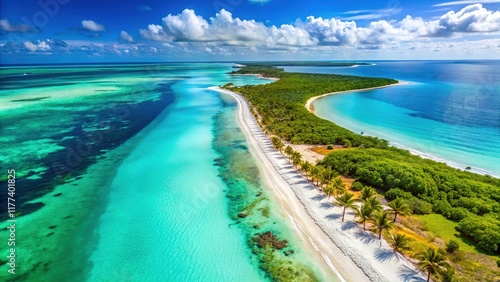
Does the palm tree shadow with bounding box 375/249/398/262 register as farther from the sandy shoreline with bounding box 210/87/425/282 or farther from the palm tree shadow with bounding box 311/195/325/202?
the palm tree shadow with bounding box 311/195/325/202

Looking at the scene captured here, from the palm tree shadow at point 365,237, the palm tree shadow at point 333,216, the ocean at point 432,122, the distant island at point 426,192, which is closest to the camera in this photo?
the distant island at point 426,192

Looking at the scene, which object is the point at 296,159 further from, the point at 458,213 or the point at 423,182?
the point at 458,213

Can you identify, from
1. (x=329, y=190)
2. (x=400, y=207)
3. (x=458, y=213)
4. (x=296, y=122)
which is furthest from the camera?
(x=296, y=122)

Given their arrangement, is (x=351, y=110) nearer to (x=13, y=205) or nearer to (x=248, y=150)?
(x=248, y=150)

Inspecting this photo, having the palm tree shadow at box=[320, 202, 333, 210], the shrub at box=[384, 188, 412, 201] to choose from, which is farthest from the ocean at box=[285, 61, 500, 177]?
the palm tree shadow at box=[320, 202, 333, 210]

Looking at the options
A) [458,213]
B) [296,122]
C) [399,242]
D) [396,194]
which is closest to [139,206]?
[399,242]

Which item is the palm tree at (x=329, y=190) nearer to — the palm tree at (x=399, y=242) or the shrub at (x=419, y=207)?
the shrub at (x=419, y=207)

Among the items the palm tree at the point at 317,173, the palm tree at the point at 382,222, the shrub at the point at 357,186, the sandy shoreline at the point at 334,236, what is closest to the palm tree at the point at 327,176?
the palm tree at the point at 317,173
